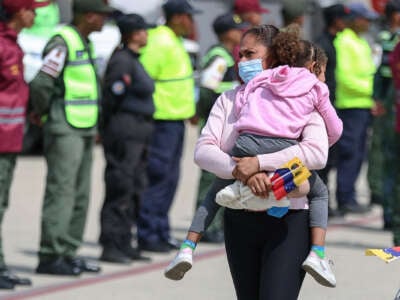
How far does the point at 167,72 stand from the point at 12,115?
234 cm

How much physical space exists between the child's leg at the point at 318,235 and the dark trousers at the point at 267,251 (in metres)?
0.05

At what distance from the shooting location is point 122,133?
970 centimetres

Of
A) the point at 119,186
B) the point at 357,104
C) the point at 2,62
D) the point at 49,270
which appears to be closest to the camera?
the point at 2,62

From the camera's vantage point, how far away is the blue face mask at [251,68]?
5734 mm

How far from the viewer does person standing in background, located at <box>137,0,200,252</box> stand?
10.5m

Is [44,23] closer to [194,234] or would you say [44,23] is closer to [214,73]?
[214,73]

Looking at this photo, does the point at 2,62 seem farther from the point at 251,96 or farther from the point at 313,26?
the point at 313,26

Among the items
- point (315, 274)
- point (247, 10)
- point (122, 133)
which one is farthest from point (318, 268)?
point (247, 10)

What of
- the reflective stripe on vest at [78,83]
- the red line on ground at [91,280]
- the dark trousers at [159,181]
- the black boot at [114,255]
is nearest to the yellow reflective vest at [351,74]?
the dark trousers at [159,181]

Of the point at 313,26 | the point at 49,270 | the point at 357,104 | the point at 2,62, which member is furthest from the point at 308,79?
the point at 313,26

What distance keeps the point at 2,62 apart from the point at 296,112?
3.29 meters

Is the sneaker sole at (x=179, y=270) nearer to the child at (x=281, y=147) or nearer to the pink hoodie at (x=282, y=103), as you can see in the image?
the child at (x=281, y=147)

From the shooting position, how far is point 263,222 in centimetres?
557

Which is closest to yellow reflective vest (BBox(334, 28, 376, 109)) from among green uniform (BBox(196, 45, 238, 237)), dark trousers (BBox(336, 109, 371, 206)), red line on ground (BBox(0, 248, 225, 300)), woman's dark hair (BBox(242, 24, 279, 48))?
dark trousers (BBox(336, 109, 371, 206))
